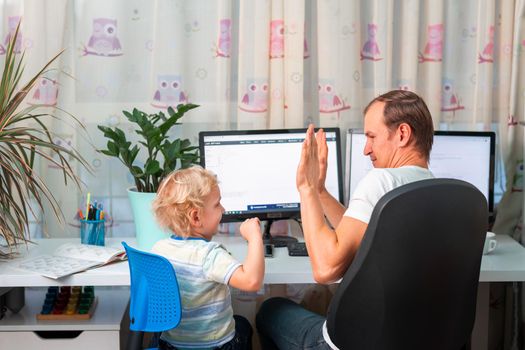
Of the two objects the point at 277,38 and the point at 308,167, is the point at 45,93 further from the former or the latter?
the point at 308,167

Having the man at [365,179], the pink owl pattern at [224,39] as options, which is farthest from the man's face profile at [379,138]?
the pink owl pattern at [224,39]

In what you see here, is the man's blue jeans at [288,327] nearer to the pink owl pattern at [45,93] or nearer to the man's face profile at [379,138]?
the man's face profile at [379,138]

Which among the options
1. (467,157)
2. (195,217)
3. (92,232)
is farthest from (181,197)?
(467,157)

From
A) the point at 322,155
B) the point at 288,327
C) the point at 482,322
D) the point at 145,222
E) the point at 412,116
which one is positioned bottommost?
the point at 482,322

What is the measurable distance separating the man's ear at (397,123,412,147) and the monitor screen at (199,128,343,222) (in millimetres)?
796

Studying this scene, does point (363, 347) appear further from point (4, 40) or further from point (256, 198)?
point (4, 40)

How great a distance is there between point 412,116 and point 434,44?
106 centimetres

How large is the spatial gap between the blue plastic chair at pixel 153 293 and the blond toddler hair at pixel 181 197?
0.50 ft

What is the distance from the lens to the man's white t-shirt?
1669 millimetres

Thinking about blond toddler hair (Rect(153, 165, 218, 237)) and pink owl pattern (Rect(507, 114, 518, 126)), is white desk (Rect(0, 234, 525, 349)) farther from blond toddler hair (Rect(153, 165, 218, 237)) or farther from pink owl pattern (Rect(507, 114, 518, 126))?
pink owl pattern (Rect(507, 114, 518, 126))

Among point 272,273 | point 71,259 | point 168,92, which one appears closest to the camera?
point 272,273

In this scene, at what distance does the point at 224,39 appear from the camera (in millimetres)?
2715

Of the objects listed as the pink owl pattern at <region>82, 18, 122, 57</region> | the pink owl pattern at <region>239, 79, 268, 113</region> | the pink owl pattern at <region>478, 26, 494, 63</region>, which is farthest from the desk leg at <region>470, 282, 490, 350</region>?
the pink owl pattern at <region>82, 18, 122, 57</region>

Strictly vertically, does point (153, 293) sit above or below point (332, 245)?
below
